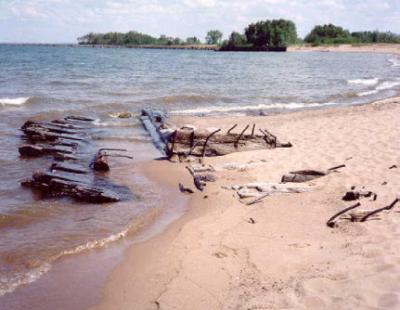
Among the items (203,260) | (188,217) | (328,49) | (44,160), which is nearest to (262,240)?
(203,260)

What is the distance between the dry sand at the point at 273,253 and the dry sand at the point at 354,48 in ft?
351

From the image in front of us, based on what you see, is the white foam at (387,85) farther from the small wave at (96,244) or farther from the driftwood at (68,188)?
the small wave at (96,244)

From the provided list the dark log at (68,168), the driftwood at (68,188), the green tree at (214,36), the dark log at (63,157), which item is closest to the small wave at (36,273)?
the driftwood at (68,188)

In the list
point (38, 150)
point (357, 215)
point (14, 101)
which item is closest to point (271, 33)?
point (14, 101)

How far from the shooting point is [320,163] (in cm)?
1021

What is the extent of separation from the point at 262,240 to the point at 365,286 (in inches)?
78.4

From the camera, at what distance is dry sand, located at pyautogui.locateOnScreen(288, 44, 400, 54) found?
4334 inches

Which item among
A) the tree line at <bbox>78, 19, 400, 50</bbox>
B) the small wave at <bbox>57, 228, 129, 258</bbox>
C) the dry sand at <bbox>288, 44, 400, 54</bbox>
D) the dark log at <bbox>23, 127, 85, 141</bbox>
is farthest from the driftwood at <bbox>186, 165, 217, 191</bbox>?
the tree line at <bbox>78, 19, 400, 50</bbox>

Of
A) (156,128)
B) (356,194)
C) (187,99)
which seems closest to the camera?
(356,194)

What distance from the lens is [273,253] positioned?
590 centimetres

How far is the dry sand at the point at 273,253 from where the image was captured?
15.5 feet

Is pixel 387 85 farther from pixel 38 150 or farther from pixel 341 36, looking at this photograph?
pixel 341 36

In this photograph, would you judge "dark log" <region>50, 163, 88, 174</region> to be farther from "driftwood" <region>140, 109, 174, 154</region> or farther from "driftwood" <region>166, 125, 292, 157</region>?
"driftwood" <region>140, 109, 174, 154</region>

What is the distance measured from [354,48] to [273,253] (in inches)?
4803
